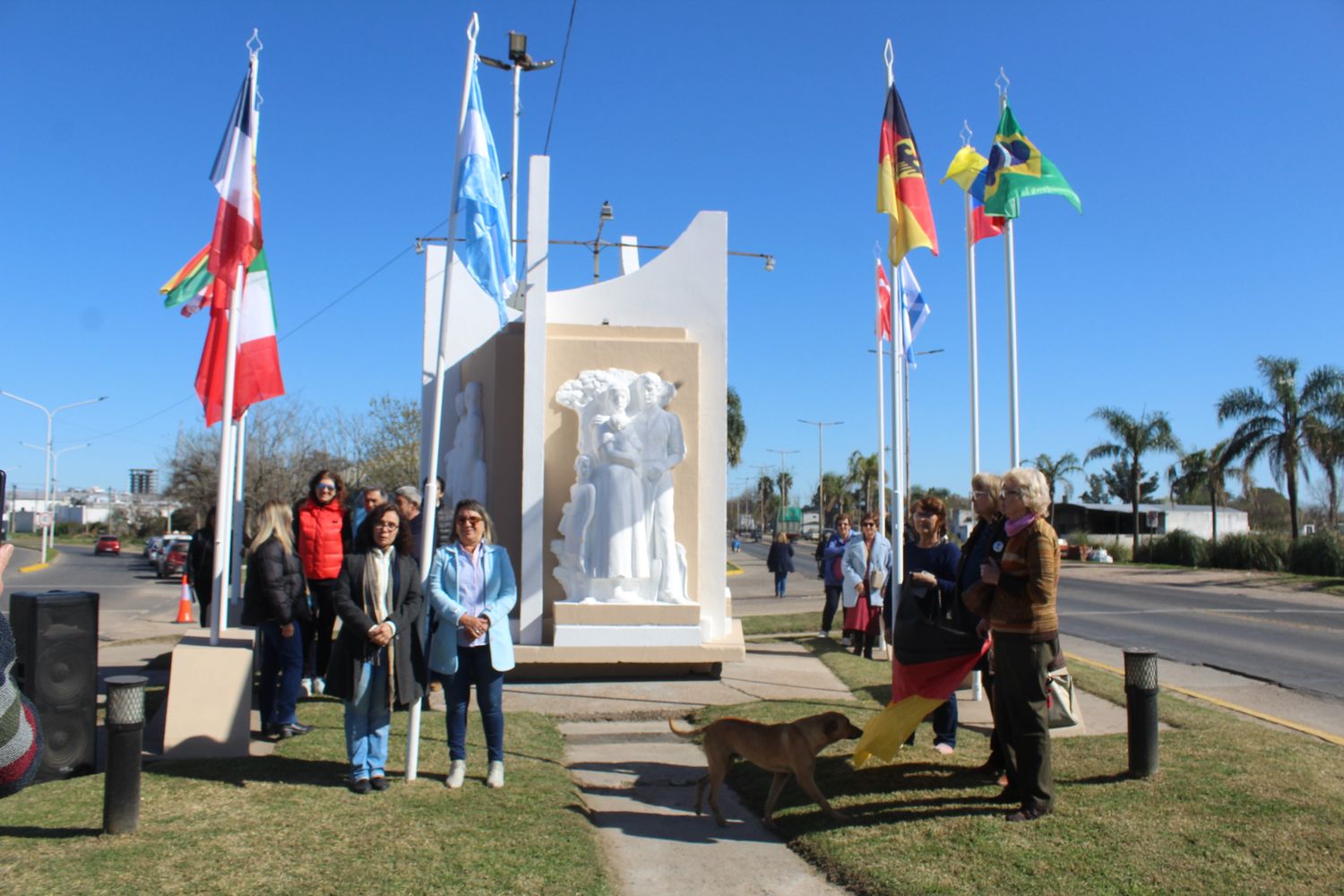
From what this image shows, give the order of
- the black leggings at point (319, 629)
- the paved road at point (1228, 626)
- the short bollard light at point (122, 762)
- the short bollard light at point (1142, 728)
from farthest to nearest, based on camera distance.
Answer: the paved road at point (1228, 626) → the black leggings at point (319, 629) → the short bollard light at point (1142, 728) → the short bollard light at point (122, 762)

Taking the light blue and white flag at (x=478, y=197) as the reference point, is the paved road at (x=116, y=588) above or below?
below

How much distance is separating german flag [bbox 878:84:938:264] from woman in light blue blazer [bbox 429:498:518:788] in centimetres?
522

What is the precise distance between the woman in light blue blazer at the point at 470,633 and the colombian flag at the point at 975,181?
20.3ft

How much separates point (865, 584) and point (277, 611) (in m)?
6.99

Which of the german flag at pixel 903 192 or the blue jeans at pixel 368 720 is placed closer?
the blue jeans at pixel 368 720

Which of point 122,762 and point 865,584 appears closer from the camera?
point 122,762

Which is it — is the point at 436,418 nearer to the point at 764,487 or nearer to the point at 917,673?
the point at 917,673

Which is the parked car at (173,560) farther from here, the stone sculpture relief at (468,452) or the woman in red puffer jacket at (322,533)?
the woman in red puffer jacket at (322,533)

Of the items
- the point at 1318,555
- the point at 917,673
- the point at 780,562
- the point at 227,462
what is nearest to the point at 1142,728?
the point at 917,673

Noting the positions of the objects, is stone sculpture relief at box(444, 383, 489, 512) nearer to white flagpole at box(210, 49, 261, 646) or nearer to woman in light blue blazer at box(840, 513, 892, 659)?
white flagpole at box(210, 49, 261, 646)

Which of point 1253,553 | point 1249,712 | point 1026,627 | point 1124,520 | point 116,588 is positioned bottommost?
point 116,588

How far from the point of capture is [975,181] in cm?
983

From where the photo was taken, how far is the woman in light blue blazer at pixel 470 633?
5879 mm

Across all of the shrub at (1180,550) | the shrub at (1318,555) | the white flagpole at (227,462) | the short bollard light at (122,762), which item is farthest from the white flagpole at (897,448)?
the shrub at (1180,550)
